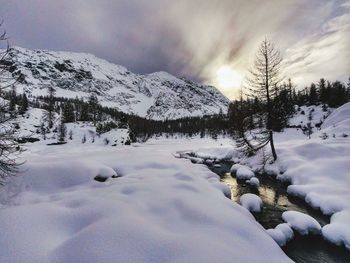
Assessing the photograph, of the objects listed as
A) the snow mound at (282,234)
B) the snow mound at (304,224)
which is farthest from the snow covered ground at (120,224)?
the snow mound at (304,224)

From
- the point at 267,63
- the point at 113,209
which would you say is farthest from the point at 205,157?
the point at 113,209

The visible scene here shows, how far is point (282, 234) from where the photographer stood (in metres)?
8.52

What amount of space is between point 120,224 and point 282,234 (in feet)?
20.4

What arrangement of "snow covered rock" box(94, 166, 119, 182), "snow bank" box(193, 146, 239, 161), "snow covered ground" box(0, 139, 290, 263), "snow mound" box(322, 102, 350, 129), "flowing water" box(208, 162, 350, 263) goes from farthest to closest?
"snow mound" box(322, 102, 350, 129) → "snow bank" box(193, 146, 239, 161) → "snow covered rock" box(94, 166, 119, 182) → "flowing water" box(208, 162, 350, 263) → "snow covered ground" box(0, 139, 290, 263)

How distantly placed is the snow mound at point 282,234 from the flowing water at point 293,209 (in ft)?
0.60

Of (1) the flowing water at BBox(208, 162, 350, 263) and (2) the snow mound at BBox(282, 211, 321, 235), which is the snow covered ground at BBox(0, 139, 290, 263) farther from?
(2) the snow mound at BBox(282, 211, 321, 235)

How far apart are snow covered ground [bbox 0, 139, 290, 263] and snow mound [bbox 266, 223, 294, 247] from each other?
65.7 inches

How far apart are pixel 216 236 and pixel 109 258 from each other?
112 inches

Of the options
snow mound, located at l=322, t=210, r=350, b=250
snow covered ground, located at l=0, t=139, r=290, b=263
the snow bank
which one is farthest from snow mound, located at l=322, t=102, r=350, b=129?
snow covered ground, located at l=0, t=139, r=290, b=263

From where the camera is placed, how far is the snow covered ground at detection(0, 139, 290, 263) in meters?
4.97

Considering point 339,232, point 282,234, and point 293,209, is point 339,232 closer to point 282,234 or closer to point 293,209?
point 282,234

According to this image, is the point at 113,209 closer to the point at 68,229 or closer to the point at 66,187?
the point at 68,229

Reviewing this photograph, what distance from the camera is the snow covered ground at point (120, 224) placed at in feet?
16.3

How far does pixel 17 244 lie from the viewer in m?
5.14
